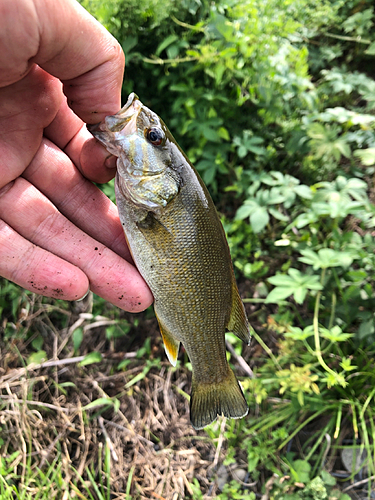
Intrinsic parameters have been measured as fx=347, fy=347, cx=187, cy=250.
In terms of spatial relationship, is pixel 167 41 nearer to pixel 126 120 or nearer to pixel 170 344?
pixel 126 120

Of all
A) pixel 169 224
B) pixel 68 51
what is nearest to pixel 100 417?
pixel 169 224

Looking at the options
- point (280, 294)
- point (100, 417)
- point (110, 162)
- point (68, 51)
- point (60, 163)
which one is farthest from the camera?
point (100, 417)

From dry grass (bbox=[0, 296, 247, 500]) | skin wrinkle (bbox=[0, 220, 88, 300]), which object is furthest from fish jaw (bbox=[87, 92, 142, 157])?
dry grass (bbox=[0, 296, 247, 500])

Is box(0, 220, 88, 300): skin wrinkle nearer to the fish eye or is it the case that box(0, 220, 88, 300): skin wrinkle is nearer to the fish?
the fish

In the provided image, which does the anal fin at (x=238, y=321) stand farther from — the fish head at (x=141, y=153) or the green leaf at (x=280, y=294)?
the fish head at (x=141, y=153)

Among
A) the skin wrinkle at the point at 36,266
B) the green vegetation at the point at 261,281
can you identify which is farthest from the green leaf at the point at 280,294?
the skin wrinkle at the point at 36,266

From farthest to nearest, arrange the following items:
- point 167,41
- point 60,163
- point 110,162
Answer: point 167,41 < point 60,163 < point 110,162
